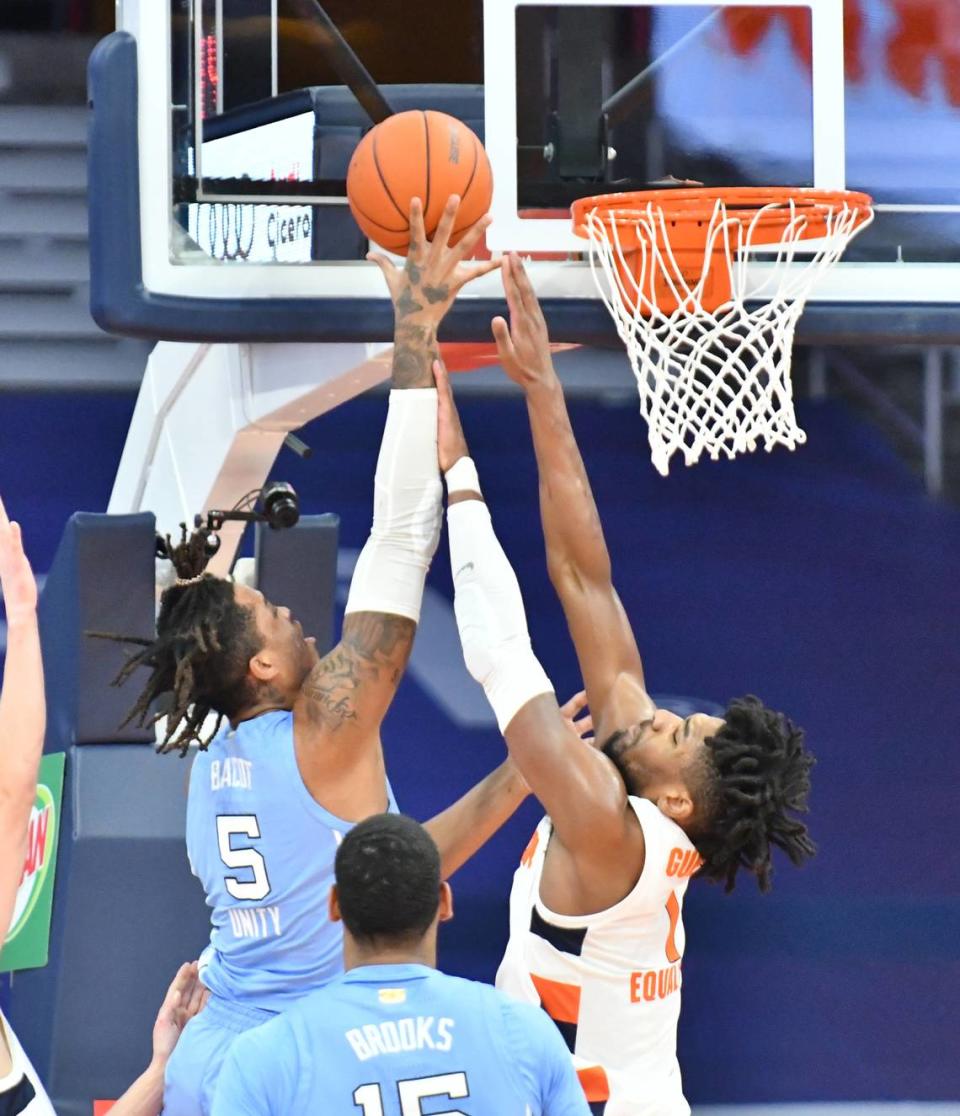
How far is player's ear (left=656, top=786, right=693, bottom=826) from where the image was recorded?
10.3ft

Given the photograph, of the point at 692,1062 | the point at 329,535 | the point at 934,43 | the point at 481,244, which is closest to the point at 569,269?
the point at 481,244

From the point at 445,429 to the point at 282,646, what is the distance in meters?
0.70

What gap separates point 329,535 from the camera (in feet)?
17.1

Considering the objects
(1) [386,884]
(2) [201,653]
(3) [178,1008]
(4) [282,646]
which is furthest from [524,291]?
(3) [178,1008]

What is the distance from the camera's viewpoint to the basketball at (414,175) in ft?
10.7

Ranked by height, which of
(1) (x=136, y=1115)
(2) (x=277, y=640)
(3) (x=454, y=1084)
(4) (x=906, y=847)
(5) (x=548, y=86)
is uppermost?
(5) (x=548, y=86)

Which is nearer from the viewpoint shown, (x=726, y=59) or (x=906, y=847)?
(x=726, y=59)

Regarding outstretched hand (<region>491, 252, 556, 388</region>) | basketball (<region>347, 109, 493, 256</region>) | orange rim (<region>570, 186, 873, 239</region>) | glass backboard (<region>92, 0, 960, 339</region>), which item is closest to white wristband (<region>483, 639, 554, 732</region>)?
outstretched hand (<region>491, 252, 556, 388</region>)

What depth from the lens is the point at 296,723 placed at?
11.3 ft

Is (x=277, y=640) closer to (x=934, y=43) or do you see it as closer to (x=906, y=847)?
(x=934, y=43)

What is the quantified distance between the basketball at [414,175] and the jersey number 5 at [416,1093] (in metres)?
1.59

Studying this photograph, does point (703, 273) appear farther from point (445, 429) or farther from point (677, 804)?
point (677, 804)

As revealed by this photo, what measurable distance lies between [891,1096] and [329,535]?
12.0 ft

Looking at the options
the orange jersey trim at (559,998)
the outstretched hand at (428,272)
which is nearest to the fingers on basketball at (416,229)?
the outstretched hand at (428,272)
